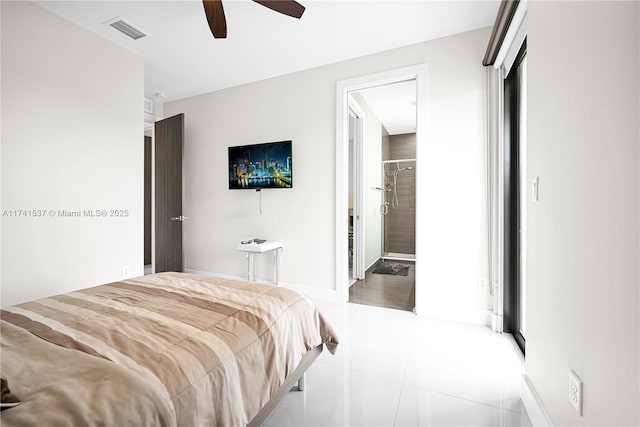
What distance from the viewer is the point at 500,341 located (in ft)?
7.39

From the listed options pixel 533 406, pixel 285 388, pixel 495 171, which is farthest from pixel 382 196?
pixel 285 388

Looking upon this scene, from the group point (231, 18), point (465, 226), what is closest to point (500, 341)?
point (465, 226)

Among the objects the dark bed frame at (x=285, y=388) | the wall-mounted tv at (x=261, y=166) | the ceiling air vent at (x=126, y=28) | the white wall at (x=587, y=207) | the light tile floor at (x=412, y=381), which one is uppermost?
the ceiling air vent at (x=126, y=28)

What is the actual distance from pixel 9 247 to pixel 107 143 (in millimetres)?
1203

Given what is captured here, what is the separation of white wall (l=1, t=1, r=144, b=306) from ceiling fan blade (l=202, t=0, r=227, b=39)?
153 cm

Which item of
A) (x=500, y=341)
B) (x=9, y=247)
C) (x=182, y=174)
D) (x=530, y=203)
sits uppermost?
(x=182, y=174)

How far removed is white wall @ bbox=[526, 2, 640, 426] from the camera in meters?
0.74

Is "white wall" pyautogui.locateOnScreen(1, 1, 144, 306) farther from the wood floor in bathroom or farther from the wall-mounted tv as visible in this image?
the wood floor in bathroom

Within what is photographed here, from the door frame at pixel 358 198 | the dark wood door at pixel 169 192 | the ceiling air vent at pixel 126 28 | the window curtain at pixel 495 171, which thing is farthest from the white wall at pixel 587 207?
the dark wood door at pixel 169 192

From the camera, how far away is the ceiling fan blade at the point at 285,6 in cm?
184

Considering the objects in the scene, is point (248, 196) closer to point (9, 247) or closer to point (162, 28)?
point (162, 28)

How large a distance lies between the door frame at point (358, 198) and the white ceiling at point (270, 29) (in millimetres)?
1152

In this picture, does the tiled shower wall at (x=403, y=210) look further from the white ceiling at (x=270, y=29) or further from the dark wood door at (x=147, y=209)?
the dark wood door at (x=147, y=209)

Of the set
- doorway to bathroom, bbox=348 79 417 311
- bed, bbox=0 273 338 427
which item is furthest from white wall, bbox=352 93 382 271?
bed, bbox=0 273 338 427
